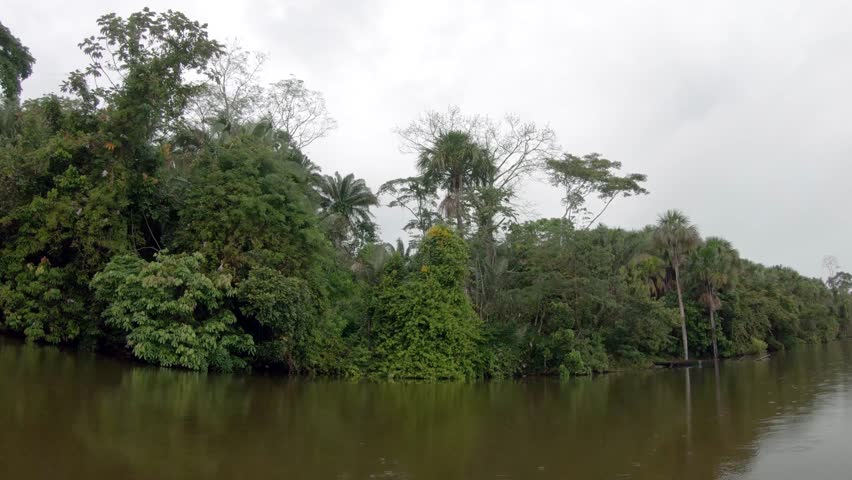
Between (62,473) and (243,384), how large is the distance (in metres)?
9.80

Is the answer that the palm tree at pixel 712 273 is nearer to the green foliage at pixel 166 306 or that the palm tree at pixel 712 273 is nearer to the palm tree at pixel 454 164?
the palm tree at pixel 454 164

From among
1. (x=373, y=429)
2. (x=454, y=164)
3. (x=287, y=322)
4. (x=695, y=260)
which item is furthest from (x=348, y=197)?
(x=373, y=429)

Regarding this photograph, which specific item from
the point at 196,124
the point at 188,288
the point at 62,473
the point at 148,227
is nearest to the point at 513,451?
the point at 62,473

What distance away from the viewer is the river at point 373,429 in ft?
26.1

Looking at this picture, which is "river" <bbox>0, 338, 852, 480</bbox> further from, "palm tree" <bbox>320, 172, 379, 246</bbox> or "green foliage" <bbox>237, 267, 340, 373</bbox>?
"palm tree" <bbox>320, 172, 379, 246</bbox>

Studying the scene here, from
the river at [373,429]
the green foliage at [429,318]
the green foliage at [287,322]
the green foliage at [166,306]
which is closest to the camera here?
the river at [373,429]

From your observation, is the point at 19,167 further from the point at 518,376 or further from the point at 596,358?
the point at 596,358

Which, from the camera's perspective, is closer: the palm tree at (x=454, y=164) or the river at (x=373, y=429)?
the river at (x=373, y=429)

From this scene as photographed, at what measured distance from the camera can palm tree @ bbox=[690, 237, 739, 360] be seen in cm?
3525

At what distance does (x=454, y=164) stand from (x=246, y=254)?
12.9 meters

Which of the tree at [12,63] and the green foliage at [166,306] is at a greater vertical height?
the tree at [12,63]

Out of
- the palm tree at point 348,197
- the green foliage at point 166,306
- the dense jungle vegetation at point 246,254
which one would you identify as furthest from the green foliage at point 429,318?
the palm tree at point 348,197

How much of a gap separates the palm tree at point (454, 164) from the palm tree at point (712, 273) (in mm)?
14881

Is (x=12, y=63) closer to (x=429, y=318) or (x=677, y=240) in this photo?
(x=429, y=318)
